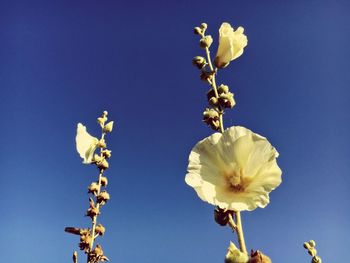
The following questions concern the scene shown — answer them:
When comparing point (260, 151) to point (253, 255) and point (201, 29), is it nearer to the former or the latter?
point (253, 255)

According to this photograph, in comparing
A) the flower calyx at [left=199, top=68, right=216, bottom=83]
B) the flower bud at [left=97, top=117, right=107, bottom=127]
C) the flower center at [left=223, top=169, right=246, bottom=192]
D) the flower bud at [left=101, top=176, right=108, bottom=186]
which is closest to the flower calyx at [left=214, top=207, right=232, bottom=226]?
the flower center at [left=223, top=169, right=246, bottom=192]

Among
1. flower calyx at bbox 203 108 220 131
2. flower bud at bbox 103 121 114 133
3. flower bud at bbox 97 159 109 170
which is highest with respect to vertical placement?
flower bud at bbox 103 121 114 133

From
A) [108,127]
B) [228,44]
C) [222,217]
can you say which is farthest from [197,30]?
[108,127]

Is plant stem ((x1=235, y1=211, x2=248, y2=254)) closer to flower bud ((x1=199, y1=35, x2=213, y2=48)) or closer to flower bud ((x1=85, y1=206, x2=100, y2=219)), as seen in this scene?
flower bud ((x1=199, y1=35, x2=213, y2=48))

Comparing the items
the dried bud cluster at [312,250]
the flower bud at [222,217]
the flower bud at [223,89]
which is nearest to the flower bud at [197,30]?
the flower bud at [223,89]

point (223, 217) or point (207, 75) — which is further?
point (207, 75)

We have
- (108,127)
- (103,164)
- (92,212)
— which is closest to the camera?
(92,212)

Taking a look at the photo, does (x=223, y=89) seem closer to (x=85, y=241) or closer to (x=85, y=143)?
(x=85, y=143)
